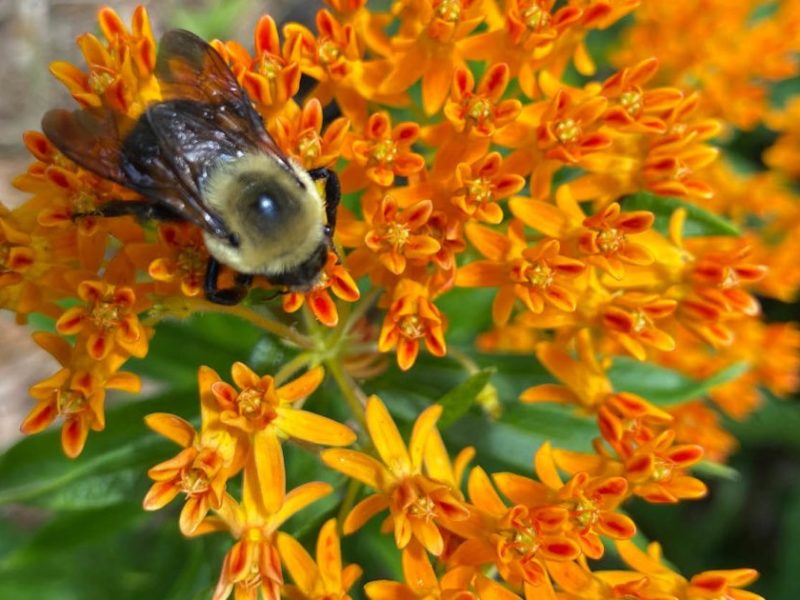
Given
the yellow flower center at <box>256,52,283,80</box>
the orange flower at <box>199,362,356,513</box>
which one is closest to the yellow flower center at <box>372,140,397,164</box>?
the yellow flower center at <box>256,52,283,80</box>

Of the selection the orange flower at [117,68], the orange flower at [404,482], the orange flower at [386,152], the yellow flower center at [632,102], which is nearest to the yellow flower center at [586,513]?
the orange flower at [404,482]

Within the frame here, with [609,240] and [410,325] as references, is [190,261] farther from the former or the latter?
[609,240]

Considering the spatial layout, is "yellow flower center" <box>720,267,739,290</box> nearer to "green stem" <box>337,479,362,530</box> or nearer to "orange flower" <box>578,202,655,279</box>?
"orange flower" <box>578,202,655,279</box>

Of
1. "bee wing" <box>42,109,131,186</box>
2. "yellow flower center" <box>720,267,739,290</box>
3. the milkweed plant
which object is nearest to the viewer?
"bee wing" <box>42,109,131,186</box>

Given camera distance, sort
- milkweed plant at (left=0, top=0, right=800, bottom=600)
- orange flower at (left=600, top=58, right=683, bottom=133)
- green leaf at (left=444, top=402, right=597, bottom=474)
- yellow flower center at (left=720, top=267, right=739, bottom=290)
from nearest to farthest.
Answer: milkweed plant at (left=0, top=0, right=800, bottom=600), orange flower at (left=600, top=58, right=683, bottom=133), yellow flower center at (left=720, top=267, right=739, bottom=290), green leaf at (left=444, top=402, right=597, bottom=474)

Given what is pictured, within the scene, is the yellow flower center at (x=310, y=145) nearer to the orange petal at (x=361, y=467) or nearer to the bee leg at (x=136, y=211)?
the bee leg at (x=136, y=211)

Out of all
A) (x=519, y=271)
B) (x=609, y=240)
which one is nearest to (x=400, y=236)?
(x=519, y=271)
